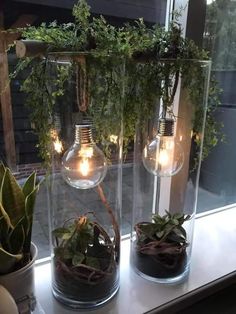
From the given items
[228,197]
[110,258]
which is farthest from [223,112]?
[110,258]

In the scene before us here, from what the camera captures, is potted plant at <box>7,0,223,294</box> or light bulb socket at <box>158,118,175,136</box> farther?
light bulb socket at <box>158,118,175,136</box>

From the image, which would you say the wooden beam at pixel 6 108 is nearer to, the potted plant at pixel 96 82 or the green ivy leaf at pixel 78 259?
the potted plant at pixel 96 82

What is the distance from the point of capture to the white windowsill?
797 mm

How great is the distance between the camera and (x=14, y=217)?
68 cm

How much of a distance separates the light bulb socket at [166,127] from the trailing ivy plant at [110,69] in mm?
44

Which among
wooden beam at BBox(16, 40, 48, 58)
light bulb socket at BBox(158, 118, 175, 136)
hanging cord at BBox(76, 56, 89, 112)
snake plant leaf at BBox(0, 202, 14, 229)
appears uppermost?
wooden beam at BBox(16, 40, 48, 58)

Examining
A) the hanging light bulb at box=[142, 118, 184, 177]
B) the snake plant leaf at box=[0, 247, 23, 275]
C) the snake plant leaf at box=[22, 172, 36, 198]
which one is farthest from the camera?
the hanging light bulb at box=[142, 118, 184, 177]

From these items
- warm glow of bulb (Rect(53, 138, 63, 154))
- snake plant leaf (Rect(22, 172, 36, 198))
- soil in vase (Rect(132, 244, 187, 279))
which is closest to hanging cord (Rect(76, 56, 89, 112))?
warm glow of bulb (Rect(53, 138, 63, 154))

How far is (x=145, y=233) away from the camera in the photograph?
887 mm

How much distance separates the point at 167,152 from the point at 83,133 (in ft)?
0.85

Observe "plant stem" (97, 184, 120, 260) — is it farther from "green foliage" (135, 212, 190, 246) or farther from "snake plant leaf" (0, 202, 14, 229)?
"snake plant leaf" (0, 202, 14, 229)

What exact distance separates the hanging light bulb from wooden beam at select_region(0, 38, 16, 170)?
372 millimetres

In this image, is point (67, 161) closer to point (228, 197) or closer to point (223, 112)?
point (223, 112)

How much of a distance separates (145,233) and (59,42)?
0.56 metres
